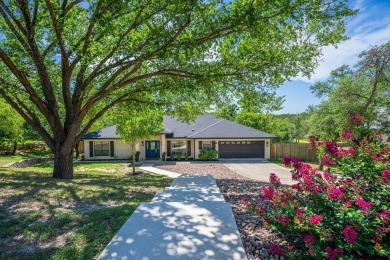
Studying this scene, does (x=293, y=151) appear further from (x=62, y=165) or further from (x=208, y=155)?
(x=62, y=165)

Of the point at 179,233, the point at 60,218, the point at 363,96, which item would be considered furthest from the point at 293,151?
the point at 60,218

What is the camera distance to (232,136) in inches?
1072

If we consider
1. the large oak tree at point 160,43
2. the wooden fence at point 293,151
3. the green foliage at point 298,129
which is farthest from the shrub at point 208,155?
the green foliage at point 298,129

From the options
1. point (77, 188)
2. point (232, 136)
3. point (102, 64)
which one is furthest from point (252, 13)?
point (232, 136)

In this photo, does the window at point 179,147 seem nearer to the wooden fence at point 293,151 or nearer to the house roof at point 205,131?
the house roof at point 205,131

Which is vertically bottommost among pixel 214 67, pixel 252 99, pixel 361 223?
pixel 361 223

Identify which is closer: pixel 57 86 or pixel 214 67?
pixel 214 67

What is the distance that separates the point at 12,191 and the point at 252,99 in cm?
831

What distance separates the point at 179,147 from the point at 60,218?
22.9 meters

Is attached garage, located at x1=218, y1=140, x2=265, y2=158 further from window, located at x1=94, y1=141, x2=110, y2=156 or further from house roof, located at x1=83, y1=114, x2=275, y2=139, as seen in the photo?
window, located at x1=94, y1=141, x2=110, y2=156

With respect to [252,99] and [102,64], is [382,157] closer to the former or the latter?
[252,99]

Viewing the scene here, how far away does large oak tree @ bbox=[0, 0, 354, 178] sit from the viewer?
7.27 meters

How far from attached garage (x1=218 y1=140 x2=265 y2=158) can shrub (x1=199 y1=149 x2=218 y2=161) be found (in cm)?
130

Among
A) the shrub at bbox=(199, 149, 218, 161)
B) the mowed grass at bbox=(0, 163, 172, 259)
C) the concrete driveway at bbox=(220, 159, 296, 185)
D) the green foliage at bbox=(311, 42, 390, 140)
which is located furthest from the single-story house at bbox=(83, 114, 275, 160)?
the mowed grass at bbox=(0, 163, 172, 259)
